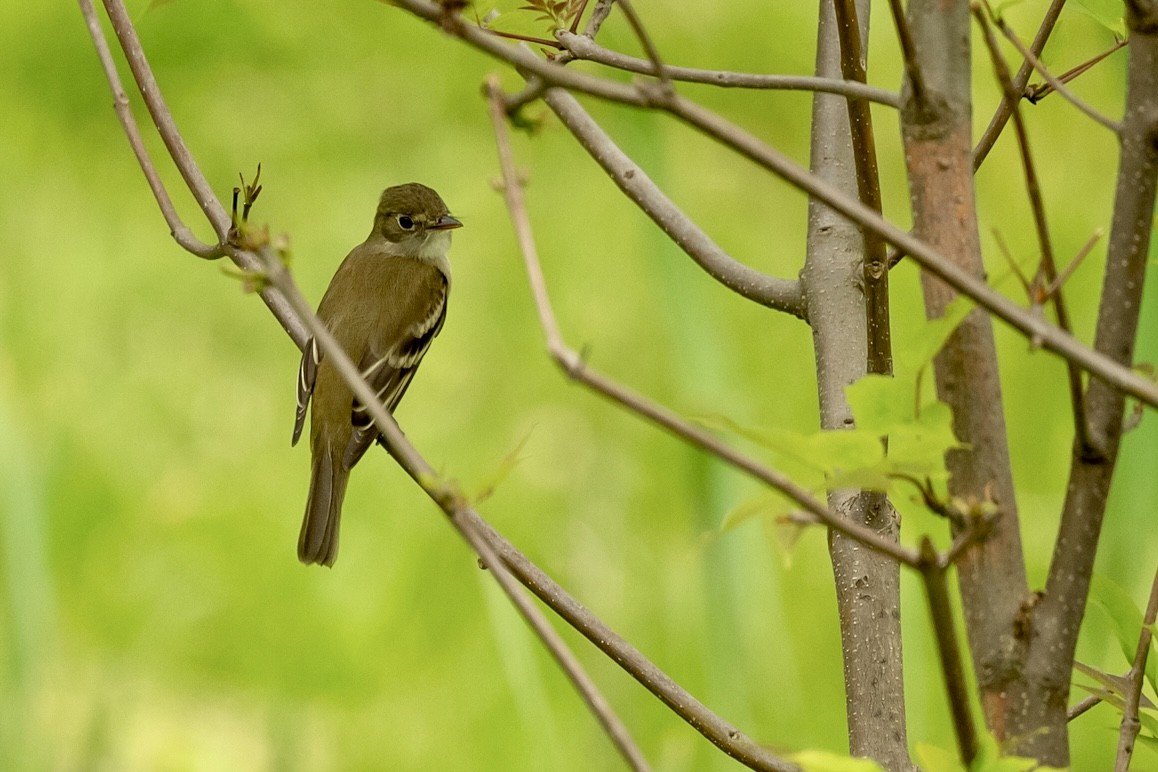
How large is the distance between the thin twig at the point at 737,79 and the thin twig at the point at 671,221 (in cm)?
8

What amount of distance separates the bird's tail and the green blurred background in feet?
0.86

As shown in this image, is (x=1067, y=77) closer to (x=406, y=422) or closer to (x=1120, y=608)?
(x=1120, y=608)

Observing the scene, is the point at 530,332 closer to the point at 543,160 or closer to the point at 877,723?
the point at 543,160

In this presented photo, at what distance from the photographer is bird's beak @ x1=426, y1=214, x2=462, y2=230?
7.95 ft

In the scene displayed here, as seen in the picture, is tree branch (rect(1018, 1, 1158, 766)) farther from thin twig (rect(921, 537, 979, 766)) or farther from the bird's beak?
the bird's beak

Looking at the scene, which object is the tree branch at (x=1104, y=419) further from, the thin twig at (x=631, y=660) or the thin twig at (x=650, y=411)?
the thin twig at (x=631, y=660)

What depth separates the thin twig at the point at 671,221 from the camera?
103 centimetres

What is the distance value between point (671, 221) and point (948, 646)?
614mm

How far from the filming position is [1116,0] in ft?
2.65

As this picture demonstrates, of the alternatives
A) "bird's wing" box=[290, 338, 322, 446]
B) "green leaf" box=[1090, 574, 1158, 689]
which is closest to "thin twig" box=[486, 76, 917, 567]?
"green leaf" box=[1090, 574, 1158, 689]

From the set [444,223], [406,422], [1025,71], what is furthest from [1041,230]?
[406,422]

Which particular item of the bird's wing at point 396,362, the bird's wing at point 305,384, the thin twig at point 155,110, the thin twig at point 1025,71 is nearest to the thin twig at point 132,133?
the thin twig at point 155,110

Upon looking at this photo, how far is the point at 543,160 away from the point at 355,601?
1.11 meters

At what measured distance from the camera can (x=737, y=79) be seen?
830 millimetres
